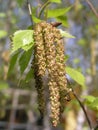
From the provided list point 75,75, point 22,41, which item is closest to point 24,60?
point 22,41

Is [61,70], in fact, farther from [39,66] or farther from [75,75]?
[75,75]

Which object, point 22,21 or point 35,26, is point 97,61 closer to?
point 22,21

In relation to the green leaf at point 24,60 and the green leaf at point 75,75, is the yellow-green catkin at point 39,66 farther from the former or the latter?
the green leaf at point 75,75

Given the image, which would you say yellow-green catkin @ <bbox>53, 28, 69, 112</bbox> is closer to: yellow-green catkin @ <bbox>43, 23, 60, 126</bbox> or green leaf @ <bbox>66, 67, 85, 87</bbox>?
yellow-green catkin @ <bbox>43, 23, 60, 126</bbox>

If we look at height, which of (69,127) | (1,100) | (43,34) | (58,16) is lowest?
(69,127)

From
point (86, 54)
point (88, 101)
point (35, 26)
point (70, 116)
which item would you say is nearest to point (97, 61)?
point (86, 54)

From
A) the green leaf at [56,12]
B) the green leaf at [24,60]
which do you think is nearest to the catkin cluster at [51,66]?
the green leaf at [24,60]

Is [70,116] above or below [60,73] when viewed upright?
below
